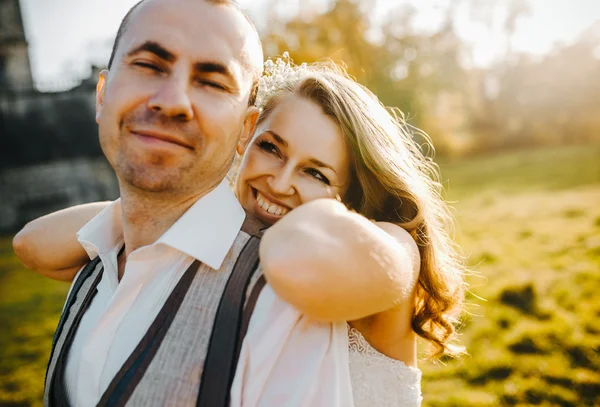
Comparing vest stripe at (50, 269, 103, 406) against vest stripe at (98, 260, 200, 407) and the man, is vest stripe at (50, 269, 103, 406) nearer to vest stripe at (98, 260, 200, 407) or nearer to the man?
the man

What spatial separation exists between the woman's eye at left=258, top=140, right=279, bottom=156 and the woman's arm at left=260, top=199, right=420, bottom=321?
1000mm

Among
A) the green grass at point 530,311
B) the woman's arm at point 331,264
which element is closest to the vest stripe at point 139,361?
the woman's arm at point 331,264

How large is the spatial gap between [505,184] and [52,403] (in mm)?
18503

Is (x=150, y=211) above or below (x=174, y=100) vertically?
below

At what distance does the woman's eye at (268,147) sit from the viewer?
7.81ft

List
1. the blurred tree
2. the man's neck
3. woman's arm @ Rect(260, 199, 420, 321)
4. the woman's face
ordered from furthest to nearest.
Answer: the blurred tree < the woman's face < the man's neck < woman's arm @ Rect(260, 199, 420, 321)

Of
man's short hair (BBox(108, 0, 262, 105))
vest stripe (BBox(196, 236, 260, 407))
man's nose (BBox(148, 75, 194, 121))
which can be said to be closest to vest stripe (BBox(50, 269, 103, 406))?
vest stripe (BBox(196, 236, 260, 407))

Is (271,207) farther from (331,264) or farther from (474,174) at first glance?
(474,174)

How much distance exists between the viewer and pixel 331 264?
1.22 meters

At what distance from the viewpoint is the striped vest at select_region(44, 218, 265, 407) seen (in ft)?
4.22

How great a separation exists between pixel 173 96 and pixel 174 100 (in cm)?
2

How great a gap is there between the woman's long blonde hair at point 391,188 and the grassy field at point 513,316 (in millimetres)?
618

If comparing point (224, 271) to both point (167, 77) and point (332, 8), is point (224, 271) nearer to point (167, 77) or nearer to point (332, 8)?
point (167, 77)

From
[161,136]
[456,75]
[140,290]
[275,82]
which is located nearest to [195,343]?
[140,290]
